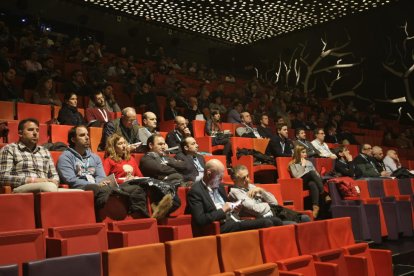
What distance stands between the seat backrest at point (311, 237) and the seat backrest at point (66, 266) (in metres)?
0.82

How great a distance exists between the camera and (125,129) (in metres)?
2.46

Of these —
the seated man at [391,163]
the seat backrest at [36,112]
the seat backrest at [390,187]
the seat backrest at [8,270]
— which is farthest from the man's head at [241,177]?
the seated man at [391,163]

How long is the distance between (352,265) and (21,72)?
8.86ft

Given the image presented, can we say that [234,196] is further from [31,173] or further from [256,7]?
[256,7]

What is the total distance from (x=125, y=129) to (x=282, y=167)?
1061 millimetres

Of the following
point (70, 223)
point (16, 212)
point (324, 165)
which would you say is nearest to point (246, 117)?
point (324, 165)

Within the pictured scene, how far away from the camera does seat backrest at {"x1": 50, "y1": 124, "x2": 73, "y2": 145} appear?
7.55 ft

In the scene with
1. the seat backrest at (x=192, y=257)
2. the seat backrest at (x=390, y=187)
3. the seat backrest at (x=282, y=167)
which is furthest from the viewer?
the seat backrest at (x=390, y=187)

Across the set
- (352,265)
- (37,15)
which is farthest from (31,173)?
(37,15)

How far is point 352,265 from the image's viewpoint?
61.2 inches

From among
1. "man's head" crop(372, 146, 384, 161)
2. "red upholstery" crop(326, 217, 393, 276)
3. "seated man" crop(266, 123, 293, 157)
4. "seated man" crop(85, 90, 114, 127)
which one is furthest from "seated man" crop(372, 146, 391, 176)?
"seated man" crop(85, 90, 114, 127)

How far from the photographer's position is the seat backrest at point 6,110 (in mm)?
2432

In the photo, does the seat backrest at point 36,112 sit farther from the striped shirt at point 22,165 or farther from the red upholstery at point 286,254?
the red upholstery at point 286,254

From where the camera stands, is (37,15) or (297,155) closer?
(297,155)
